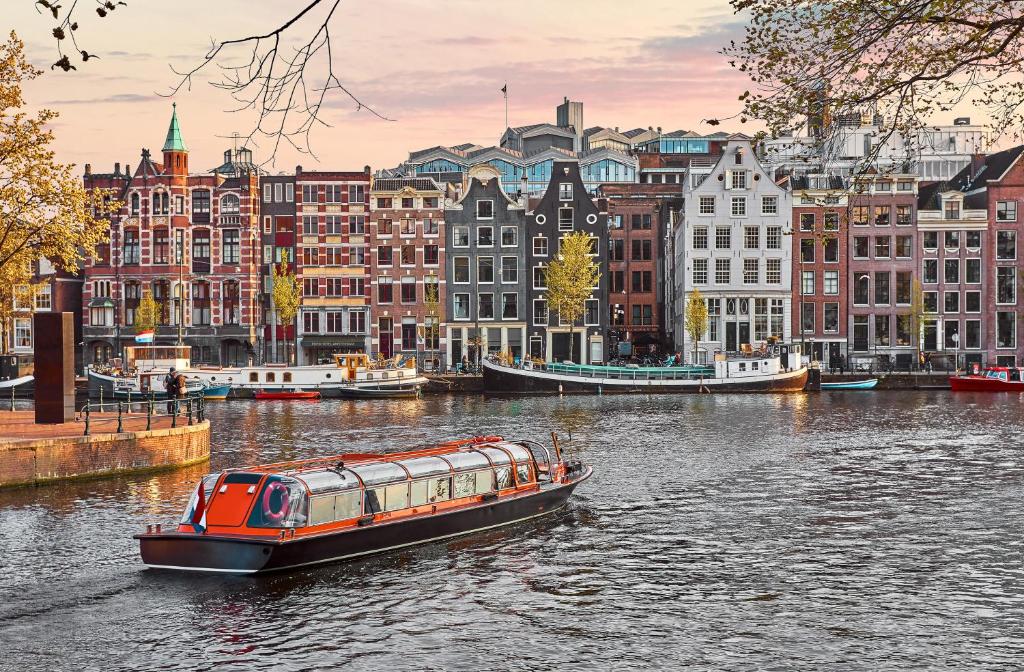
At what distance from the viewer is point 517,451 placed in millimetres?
36125

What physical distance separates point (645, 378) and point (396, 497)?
67.3m

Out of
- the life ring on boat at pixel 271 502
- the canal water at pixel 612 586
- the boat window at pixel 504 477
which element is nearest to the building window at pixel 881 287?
the canal water at pixel 612 586

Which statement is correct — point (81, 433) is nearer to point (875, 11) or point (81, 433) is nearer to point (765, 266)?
point (875, 11)

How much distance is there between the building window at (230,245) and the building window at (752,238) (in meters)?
43.9

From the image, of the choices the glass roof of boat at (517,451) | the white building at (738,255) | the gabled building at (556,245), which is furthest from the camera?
the gabled building at (556,245)

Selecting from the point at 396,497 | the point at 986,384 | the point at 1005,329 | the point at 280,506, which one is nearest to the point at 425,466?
the point at 396,497

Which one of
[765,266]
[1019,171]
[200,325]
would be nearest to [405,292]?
[200,325]

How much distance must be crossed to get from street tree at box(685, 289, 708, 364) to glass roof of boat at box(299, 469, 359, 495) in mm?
78750

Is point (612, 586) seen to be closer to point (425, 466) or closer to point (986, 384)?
point (425, 466)

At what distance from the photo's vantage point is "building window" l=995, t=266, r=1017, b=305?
11069cm

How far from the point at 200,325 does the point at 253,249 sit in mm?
8120

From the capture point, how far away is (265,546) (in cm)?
2794

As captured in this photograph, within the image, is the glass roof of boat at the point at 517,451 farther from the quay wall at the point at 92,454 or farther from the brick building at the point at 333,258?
the brick building at the point at 333,258

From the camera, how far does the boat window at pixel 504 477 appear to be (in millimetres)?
34750
